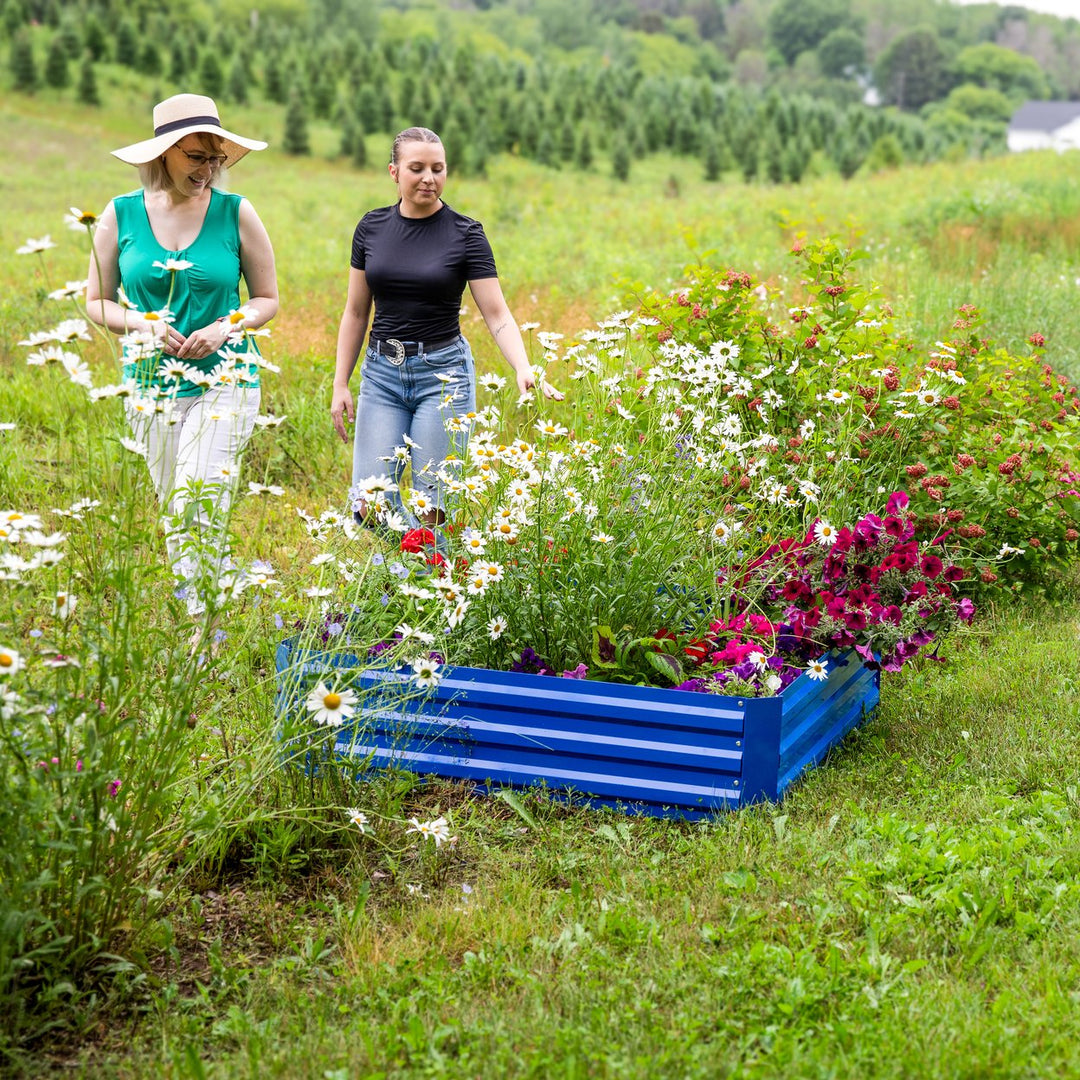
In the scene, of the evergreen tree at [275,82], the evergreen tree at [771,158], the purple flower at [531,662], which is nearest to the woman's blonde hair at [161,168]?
the purple flower at [531,662]

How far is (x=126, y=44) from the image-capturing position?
42.8 metres

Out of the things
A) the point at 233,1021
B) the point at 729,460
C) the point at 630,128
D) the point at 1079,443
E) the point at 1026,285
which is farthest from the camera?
the point at 630,128

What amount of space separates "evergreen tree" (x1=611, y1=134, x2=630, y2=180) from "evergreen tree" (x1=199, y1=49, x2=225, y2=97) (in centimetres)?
1525

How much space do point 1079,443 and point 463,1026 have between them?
469 centimetres

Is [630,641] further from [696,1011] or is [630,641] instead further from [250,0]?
[250,0]

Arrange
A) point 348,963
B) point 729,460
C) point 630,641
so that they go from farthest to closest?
point 729,460, point 630,641, point 348,963

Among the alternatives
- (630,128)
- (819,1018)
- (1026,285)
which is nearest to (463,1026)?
(819,1018)

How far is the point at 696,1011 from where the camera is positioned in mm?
2494

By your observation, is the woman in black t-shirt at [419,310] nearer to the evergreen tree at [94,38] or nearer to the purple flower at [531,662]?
the purple flower at [531,662]

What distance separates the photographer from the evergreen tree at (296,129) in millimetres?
36938

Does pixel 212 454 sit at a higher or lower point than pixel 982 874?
higher

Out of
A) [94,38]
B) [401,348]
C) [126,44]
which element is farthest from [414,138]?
[126,44]

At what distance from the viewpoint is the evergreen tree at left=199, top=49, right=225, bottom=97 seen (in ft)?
136

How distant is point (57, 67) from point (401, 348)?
4127cm
